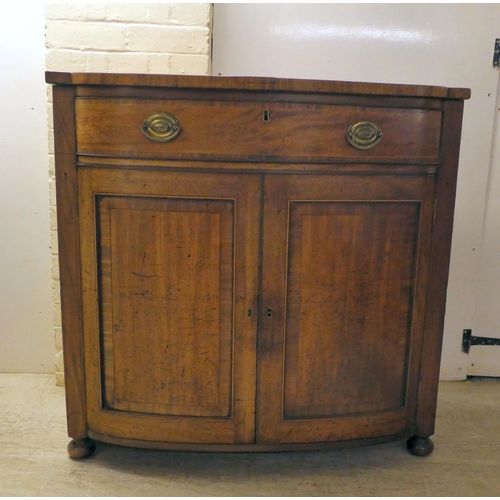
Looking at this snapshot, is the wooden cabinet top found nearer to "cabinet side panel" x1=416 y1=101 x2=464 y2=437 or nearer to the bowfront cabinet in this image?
the bowfront cabinet

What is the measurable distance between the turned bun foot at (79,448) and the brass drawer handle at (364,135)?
120 centimetres

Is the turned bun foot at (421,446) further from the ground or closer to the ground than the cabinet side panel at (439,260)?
closer to the ground

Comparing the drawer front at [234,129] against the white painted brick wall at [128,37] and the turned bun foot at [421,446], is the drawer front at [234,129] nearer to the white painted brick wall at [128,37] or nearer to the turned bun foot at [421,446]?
the white painted brick wall at [128,37]

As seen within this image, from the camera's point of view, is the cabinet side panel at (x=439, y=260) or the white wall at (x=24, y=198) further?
the white wall at (x=24, y=198)

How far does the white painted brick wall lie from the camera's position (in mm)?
1905

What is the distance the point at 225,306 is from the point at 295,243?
26cm

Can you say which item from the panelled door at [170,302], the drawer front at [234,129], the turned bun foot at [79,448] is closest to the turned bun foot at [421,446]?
the panelled door at [170,302]

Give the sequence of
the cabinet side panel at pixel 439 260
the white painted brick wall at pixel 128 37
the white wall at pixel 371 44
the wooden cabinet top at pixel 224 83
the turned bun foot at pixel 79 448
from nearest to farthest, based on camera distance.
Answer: the wooden cabinet top at pixel 224 83 → the cabinet side panel at pixel 439 260 → the turned bun foot at pixel 79 448 → the white painted brick wall at pixel 128 37 → the white wall at pixel 371 44

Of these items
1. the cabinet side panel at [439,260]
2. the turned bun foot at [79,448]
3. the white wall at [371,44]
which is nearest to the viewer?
the cabinet side panel at [439,260]

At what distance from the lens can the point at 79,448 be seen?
1613 mm

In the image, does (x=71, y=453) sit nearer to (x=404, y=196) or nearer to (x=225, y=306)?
(x=225, y=306)

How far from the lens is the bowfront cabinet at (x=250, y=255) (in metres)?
1.37

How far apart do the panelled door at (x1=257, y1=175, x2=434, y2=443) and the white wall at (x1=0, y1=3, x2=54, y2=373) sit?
1155mm

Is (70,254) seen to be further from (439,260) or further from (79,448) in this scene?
(439,260)
